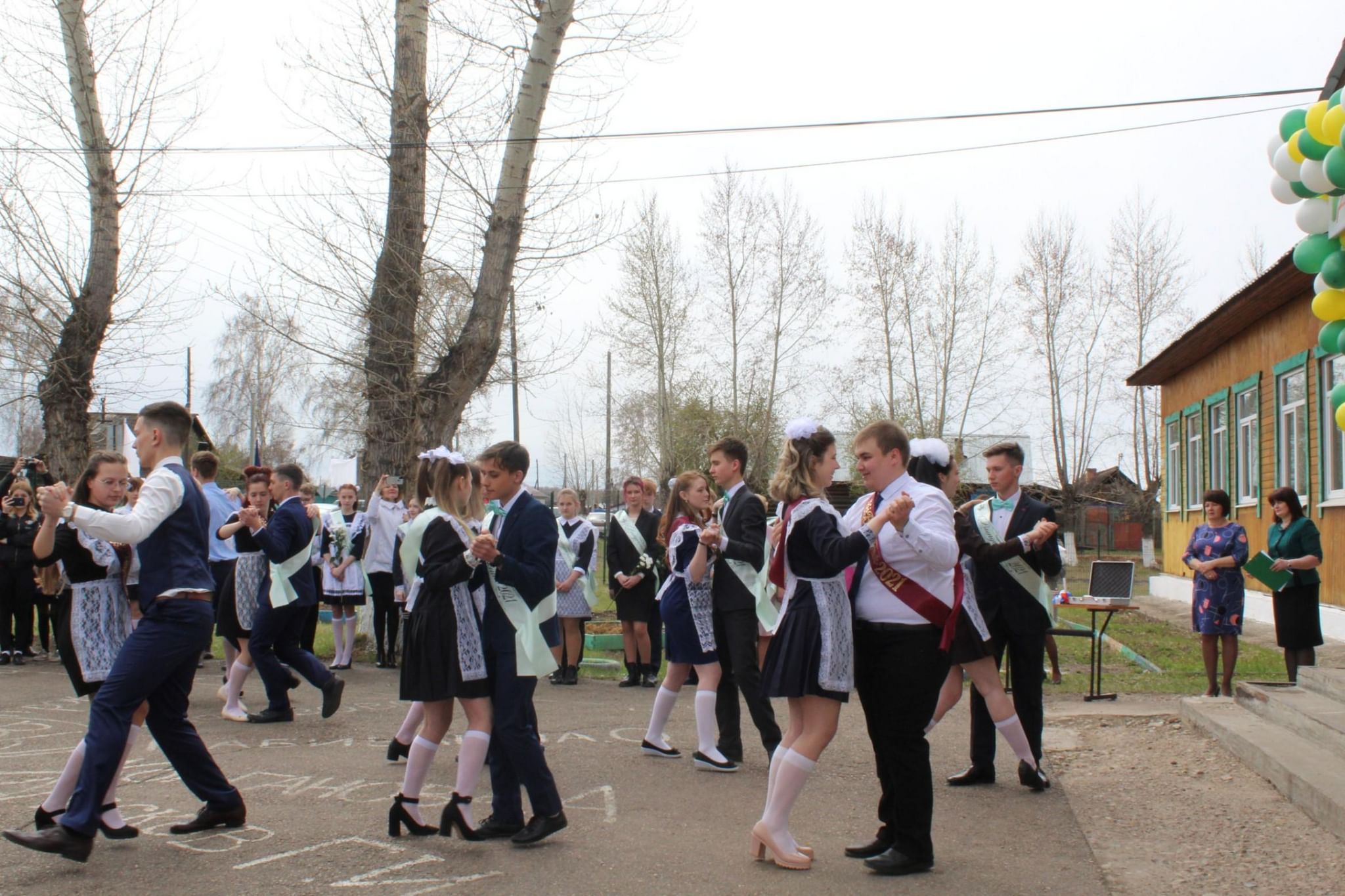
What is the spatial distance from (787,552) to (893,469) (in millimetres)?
575

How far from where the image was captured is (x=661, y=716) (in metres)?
7.46

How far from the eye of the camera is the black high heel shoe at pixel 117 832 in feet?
17.2

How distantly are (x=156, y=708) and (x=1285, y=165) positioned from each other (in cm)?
592

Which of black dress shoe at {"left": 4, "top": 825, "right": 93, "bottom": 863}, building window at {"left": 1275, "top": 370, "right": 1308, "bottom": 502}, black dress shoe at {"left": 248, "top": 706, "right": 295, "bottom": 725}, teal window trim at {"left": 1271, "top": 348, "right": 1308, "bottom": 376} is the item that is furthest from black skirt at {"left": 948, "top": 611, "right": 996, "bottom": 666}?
teal window trim at {"left": 1271, "top": 348, "right": 1308, "bottom": 376}

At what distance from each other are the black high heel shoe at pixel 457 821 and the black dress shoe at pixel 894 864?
5.66 ft

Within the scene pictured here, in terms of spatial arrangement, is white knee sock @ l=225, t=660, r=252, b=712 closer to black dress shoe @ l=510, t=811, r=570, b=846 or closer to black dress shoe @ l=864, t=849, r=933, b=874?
black dress shoe @ l=510, t=811, r=570, b=846

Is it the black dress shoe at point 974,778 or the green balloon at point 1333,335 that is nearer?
the green balloon at point 1333,335

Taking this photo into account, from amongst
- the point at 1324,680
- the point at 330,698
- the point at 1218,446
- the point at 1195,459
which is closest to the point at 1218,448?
the point at 1218,446

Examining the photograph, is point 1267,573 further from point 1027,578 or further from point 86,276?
point 86,276

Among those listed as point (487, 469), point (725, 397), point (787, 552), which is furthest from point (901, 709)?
point (725, 397)

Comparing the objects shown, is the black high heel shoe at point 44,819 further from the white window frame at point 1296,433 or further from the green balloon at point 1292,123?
the white window frame at point 1296,433

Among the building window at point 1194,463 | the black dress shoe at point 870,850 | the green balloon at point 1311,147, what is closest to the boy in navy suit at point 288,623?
the black dress shoe at point 870,850

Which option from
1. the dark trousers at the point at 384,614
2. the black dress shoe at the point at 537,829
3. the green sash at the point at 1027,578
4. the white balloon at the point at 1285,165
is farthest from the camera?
the dark trousers at the point at 384,614

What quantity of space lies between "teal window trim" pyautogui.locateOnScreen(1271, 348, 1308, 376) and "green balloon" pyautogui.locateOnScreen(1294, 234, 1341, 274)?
11.5 metres
